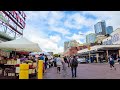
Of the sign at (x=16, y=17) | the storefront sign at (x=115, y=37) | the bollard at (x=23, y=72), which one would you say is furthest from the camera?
the storefront sign at (x=115, y=37)

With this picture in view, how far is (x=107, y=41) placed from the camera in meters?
57.7

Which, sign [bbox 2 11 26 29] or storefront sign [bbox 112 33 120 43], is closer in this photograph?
sign [bbox 2 11 26 29]

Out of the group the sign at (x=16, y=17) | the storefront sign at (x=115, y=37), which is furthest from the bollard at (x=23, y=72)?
the storefront sign at (x=115, y=37)

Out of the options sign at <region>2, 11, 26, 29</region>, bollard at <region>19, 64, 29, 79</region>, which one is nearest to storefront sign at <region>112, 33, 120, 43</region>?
sign at <region>2, 11, 26, 29</region>

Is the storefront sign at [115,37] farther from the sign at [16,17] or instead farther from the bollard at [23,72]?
the bollard at [23,72]

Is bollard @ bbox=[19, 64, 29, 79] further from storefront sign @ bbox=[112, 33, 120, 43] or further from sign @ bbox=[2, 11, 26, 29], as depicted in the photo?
storefront sign @ bbox=[112, 33, 120, 43]

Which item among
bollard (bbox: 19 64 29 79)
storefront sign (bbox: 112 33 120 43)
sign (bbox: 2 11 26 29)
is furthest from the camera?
storefront sign (bbox: 112 33 120 43)

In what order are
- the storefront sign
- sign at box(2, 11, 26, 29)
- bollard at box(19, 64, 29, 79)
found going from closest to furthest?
1. bollard at box(19, 64, 29, 79)
2. sign at box(2, 11, 26, 29)
3. the storefront sign

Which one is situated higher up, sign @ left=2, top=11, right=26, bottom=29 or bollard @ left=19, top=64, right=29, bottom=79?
sign @ left=2, top=11, right=26, bottom=29
